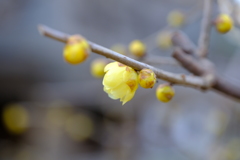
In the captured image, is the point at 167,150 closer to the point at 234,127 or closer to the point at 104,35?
the point at 234,127

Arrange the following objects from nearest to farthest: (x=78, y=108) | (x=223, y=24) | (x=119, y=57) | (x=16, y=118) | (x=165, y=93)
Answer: (x=119, y=57) < (x=165, y=93) < (x=223, y=24) < (x=16, y=118) < (x=78, y=108)

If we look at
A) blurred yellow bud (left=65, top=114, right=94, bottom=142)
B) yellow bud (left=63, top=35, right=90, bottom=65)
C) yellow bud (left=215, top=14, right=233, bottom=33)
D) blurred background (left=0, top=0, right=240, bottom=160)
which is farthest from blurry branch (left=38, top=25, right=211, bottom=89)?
blurred yellow bud (left=65, top=114, right=94, bottom=142)

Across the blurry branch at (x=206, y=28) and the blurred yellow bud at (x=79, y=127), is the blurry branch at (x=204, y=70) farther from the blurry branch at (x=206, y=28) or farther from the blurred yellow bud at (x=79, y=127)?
the blurred yellow bud at (x=79, y=127)

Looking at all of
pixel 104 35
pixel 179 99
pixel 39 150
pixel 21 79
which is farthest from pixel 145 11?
pixel 39 150

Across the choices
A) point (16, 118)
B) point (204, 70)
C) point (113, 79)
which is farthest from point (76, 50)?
point (16, 118)

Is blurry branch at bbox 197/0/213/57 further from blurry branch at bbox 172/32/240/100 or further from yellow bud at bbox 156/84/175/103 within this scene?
yellow bud at bbox 156/84/175/103

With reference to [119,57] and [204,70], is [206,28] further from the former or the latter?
[119,57]
